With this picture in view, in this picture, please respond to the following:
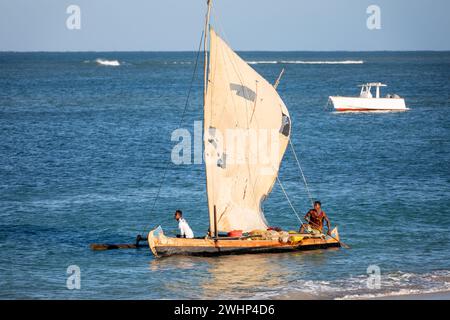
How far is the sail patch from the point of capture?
3151cm

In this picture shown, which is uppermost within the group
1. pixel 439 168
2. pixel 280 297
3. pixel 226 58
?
pixel 226 58

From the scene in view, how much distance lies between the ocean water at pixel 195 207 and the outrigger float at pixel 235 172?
47 centimetres

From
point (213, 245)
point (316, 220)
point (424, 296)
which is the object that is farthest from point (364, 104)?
point (424, 296)

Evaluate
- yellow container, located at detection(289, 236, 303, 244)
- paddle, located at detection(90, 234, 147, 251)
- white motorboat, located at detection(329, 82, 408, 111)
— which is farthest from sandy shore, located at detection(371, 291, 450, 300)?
white motorboat, located at detection(329, 82, 408, 111)

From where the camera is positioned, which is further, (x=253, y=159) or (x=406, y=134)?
(x=406, y=134)

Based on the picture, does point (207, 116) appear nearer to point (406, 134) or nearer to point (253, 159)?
point (253, 159)

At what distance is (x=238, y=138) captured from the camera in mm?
32094

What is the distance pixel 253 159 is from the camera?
108 ft

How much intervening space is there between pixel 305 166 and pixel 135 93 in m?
78.6

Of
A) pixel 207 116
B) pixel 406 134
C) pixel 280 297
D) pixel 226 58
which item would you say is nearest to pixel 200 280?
pixel 280 297

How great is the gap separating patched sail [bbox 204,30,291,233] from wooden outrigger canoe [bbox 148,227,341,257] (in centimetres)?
86

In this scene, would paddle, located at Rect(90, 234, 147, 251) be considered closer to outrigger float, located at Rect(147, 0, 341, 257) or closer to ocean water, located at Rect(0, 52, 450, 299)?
ocean water, located at Rect(0, 52, 450, 299)
